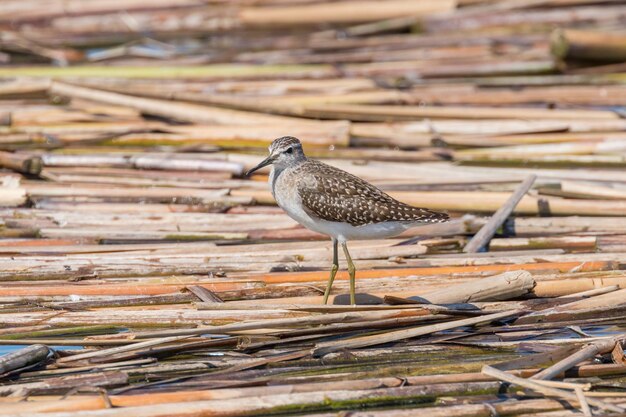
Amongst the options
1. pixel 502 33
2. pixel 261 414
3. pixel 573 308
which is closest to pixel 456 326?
pixel 573 308

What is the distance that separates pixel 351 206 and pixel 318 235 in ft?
4.73

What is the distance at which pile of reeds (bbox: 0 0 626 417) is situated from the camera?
6.78 meters

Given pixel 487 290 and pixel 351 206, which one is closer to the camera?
pixel 487 290

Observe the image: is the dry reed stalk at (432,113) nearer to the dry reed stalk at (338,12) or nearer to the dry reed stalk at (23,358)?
the dry reed stalk at (338,12)

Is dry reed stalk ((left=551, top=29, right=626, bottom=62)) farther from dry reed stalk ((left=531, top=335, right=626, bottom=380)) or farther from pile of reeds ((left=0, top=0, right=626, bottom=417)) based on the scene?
dry reed stalk ((left=531, top=335, right=626, bottom=380))

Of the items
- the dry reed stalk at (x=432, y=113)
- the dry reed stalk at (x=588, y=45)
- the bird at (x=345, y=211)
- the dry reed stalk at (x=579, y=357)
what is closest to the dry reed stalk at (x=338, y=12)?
the dry reed stalk at (x=588, y=45)

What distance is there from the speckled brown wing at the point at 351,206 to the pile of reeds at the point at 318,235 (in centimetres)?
45

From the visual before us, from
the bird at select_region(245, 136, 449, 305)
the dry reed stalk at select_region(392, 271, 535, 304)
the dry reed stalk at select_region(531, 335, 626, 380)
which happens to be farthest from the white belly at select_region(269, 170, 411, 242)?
the dry reed stalk at select_region(531, 335, 626, 380)

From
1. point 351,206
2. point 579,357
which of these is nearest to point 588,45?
point 351,206

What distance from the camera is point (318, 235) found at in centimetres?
1012

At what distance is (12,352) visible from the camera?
274 inches

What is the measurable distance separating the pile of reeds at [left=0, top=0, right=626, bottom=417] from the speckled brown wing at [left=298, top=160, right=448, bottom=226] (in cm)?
45

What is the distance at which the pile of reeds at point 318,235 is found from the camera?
22.2ft

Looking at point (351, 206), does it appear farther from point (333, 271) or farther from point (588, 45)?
point (588, 45)
